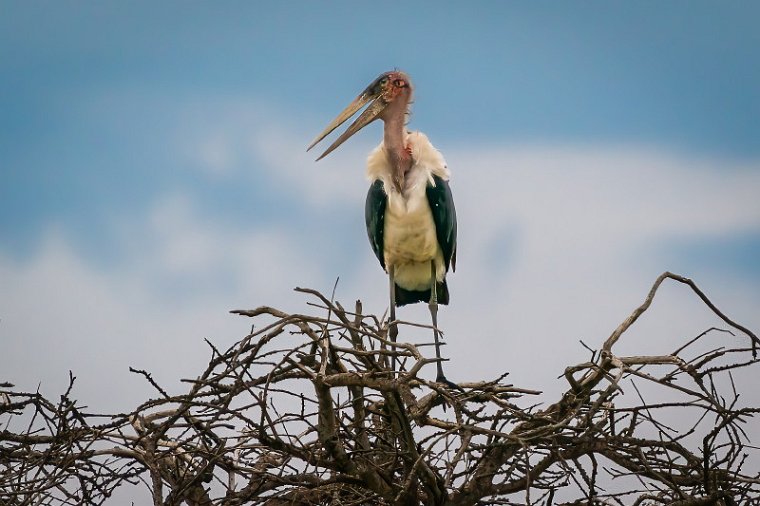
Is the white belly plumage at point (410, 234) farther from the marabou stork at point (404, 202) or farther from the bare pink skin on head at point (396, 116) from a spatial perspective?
the bare pink skin on head at point (396, 116)

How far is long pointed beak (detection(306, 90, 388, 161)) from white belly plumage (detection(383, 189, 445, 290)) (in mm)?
808

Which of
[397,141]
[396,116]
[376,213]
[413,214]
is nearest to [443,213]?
[413,214]

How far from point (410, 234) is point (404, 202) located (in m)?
0.23

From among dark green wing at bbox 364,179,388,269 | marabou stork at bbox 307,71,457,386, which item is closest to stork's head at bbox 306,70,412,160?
marabou stork at bbox 307,71,457,386

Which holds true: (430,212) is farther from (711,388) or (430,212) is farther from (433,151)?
Result: (711,388)

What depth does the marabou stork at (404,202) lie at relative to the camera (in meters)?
6.97

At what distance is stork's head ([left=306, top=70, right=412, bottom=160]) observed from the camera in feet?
24.4

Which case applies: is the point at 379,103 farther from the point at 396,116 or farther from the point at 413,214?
the point at 413,214

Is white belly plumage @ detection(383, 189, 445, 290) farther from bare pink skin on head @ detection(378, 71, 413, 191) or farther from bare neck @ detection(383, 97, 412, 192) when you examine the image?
bare pink skin on head @ detection(378, 71, 413, 191)

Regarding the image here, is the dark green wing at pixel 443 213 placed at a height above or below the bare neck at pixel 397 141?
below

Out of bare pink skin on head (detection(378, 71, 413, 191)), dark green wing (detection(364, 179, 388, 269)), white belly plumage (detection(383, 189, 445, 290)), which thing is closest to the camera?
white belly plumage (detection(383, 189, 445, 290))

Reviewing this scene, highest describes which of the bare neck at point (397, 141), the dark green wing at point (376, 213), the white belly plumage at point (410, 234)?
the bare neck at point (397, 141)

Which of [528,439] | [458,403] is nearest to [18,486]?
[458,403]

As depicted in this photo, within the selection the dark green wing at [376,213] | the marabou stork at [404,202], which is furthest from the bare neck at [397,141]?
the dark green wing at [376,213]
